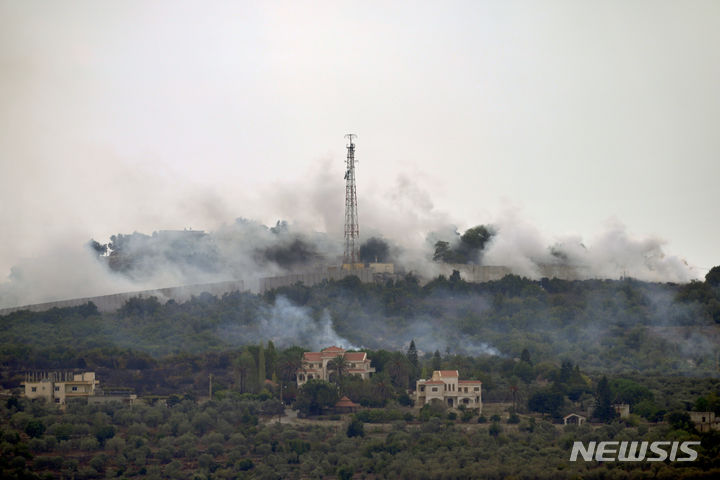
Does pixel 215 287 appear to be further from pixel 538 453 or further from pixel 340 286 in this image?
pixel 538 453

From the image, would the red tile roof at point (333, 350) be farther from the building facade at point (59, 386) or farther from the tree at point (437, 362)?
the building facade at point (59, 386)

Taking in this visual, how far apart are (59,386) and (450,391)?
16.7 metres

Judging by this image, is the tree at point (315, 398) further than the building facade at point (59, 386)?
No

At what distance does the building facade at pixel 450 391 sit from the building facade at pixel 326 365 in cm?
300

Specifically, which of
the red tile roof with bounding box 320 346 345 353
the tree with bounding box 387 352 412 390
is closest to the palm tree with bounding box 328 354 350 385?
the red tile roof with bounding box 320 346 345 353

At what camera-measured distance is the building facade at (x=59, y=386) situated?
67.9 meters

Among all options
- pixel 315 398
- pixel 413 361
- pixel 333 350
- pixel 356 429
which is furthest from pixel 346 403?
pixel 413 361

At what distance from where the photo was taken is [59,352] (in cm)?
7388

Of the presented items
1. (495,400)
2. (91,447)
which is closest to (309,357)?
(495,400)

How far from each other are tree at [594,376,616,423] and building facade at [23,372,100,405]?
70.1ft

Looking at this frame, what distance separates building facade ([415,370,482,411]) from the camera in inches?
2657

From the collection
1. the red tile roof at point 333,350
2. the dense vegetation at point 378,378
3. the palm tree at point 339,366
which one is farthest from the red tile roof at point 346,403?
the red tile roof at point 333,350

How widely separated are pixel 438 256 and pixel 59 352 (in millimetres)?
27586

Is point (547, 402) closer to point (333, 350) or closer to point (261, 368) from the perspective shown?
point (333, 350)
